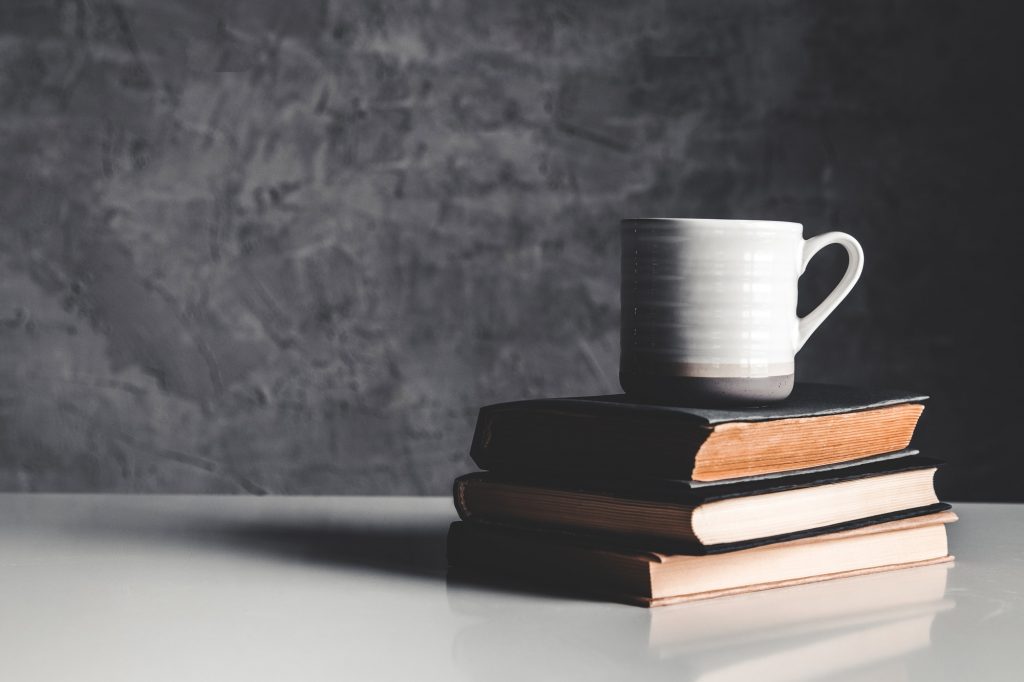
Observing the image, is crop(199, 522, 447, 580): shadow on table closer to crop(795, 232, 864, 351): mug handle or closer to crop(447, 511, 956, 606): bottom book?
crop(447, 511, 956, 606): bottom book

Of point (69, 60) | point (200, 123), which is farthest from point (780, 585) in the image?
point (69, 60)

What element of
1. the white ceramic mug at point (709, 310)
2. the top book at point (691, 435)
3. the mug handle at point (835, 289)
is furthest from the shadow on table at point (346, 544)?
the mug handle at point (835, 289)

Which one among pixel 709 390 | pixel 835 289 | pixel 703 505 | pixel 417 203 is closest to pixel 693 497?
pixel 703 505

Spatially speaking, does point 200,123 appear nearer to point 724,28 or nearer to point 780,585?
point 724,28

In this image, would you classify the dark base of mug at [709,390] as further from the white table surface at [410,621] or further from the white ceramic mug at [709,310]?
the white table surface at [410,621]

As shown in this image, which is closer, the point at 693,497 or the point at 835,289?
the point at 693,497

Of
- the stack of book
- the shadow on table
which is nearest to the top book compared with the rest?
the stack of book

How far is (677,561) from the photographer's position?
0.80m

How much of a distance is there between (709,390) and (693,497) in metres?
0.11

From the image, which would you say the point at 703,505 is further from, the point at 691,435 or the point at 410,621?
the point at 410,621

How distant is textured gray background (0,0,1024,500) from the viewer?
5.20 feet

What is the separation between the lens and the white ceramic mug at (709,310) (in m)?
0.87

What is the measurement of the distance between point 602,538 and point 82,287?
994 millimetres

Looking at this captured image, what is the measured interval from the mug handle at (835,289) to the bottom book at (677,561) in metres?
0.15
